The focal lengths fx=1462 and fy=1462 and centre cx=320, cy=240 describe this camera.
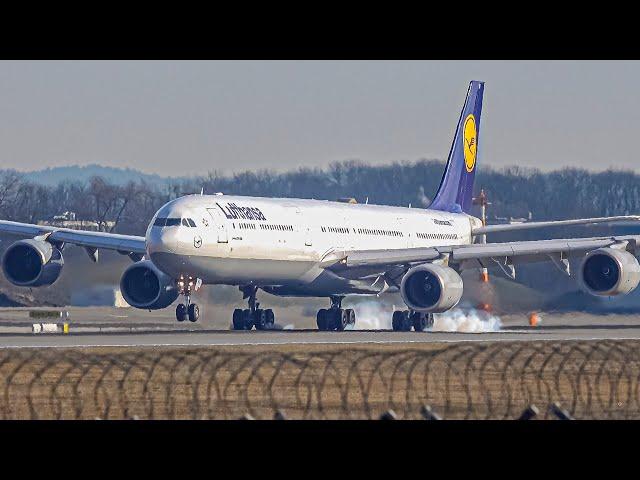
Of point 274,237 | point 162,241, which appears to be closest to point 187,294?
point 162,241

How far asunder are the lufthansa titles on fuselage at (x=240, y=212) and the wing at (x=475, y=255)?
3715 millimetres

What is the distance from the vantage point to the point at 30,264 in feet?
162

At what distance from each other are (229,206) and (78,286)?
9075mm

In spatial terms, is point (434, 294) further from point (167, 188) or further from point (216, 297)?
point (167, 188)

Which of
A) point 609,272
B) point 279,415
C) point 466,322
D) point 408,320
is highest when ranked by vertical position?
point 609,272

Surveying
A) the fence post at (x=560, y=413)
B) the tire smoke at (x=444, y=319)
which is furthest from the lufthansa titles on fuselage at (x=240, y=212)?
the fence post at (x=560, y=413)

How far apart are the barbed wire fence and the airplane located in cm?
1525

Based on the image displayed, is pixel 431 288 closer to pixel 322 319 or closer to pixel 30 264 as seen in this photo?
pixel 322 319

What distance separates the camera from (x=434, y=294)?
47.3 metres

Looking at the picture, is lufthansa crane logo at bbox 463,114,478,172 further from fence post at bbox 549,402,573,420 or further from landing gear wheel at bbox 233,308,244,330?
fence post at bbox 549,402,573,420

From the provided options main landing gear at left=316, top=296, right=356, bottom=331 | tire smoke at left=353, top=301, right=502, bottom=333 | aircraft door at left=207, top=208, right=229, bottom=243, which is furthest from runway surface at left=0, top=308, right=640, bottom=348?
aircraft door at left=207, top=208, right=229, bottom=243

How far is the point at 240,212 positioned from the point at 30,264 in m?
7.68

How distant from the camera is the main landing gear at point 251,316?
164 feet
